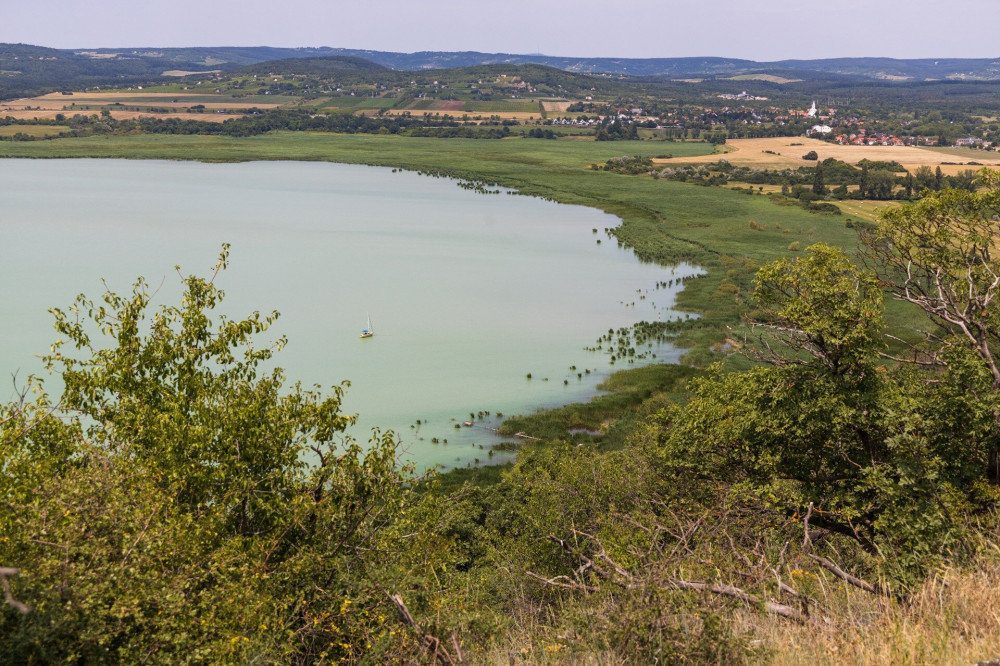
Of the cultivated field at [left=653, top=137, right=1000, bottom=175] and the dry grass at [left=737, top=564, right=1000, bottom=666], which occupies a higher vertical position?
the cultivated field at [left=653, top=137, right=1000, bottom=175]

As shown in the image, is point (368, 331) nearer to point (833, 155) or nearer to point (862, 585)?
point (862, 585)

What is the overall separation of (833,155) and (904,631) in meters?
142

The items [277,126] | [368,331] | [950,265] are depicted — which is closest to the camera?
[950,265]

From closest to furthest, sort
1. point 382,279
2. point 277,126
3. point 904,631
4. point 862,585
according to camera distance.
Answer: point 904,631
point 862,585
point 382,279
point 277,126

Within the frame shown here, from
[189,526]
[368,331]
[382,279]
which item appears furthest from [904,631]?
[382,279]

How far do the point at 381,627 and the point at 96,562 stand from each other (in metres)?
2.94

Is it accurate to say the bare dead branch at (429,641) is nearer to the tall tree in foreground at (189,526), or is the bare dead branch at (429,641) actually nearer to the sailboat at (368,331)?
the tall tree in foreground at (189,526)

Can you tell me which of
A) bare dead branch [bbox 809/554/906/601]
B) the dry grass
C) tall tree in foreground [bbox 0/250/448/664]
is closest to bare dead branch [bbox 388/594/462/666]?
tall tree in foreground [bbox 0/250/448/664]

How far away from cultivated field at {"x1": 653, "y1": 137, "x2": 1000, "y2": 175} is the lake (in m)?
56.5

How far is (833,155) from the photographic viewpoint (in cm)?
13325

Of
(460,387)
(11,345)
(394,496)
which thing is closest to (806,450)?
(394,496)

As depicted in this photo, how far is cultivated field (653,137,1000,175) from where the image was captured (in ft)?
399

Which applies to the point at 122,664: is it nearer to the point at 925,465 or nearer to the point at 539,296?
the point at 925,465

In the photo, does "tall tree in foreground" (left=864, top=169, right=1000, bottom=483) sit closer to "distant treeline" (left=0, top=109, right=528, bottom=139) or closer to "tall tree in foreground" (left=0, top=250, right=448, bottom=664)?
"tall tree in foreground" (left=0, top=250, right=448, bottom=664)
